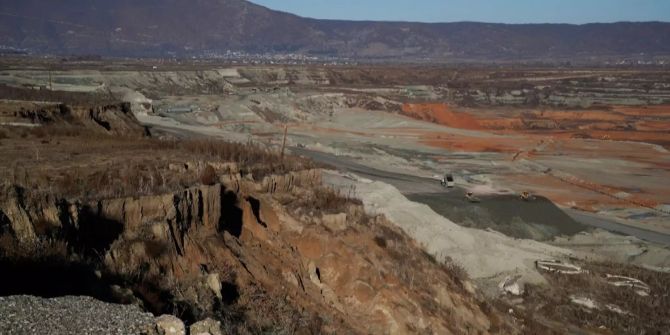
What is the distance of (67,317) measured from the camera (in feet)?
26.2

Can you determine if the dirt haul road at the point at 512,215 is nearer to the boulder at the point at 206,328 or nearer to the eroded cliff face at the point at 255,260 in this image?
the eroded cliff face at the point at 255,260

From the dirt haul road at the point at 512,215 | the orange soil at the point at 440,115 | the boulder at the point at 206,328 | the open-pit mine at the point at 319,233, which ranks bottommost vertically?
the orange soil at the point at 440,115

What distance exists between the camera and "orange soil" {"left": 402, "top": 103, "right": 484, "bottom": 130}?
86300 mm

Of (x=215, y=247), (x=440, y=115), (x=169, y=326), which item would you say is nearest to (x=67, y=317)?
(x=169, y=326)

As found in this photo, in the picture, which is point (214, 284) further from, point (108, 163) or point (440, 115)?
point (440, 115)

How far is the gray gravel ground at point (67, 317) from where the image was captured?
7645mm

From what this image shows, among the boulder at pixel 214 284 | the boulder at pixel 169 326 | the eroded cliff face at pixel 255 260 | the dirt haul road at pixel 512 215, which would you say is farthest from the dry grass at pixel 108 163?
the dirt haul road at pixel 512 215

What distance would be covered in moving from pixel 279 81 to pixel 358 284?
111 meters

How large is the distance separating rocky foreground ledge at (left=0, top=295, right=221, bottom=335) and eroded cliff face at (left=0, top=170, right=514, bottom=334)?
963 mm

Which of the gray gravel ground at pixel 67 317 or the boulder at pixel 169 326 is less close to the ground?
the gray gravel ground at pixel 67 317

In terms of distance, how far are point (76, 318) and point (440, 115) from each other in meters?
85.8

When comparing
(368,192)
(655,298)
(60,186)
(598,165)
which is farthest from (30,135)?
(598,165)

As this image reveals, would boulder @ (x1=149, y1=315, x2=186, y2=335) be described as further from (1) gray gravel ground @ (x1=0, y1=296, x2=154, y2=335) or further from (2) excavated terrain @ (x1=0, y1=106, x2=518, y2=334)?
(2) excavated terrain @ (x1=0, y1=106, x2=518, y2=334)

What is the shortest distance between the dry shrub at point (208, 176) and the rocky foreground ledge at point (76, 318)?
28.4ft
